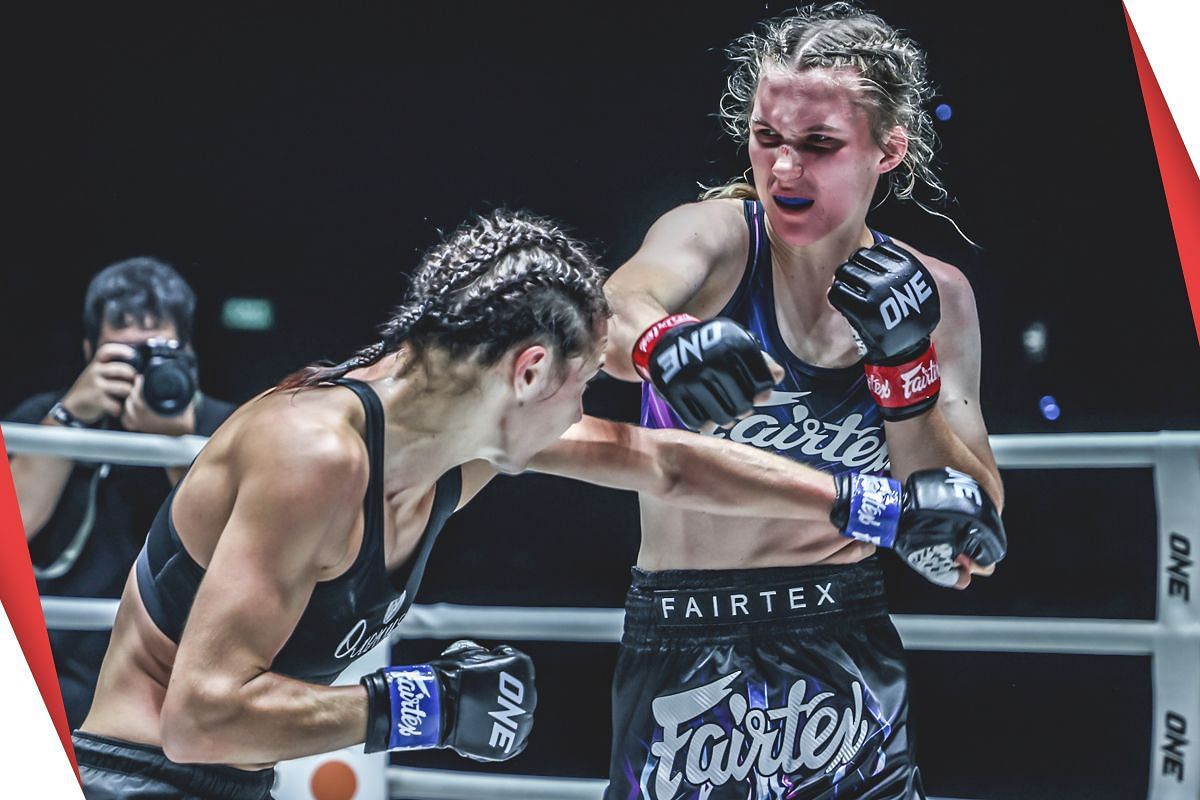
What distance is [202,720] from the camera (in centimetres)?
168

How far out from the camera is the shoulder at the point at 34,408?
8.73ft

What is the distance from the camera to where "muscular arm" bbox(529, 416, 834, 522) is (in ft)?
7.20

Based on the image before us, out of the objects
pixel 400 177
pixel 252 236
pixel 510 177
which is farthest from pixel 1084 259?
pixel 252 236

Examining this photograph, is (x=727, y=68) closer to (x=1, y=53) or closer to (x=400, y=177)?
(x=400, y=177)

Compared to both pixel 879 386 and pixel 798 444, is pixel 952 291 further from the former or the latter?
pixel 798 444

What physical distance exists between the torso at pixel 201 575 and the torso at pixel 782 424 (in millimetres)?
605

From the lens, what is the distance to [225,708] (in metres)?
1.68

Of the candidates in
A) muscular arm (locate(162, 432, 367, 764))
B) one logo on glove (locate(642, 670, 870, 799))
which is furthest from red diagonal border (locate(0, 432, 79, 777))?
one logo on glove (locate(642, 670, 870, 799))

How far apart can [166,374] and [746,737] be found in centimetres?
136

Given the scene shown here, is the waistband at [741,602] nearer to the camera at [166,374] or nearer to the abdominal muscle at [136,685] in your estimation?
the abdominal muscle at [136,685]

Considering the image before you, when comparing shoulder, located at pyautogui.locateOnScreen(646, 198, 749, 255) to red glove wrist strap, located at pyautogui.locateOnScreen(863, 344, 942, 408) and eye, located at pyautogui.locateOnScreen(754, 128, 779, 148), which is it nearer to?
eye, located at pyautogui.locateOnScreen(754, 128, 779, 148)

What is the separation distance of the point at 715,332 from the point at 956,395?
624mm

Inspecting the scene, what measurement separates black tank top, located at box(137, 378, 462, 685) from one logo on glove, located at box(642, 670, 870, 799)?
2.04 ft

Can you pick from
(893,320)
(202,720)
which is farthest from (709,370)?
(202,720)
